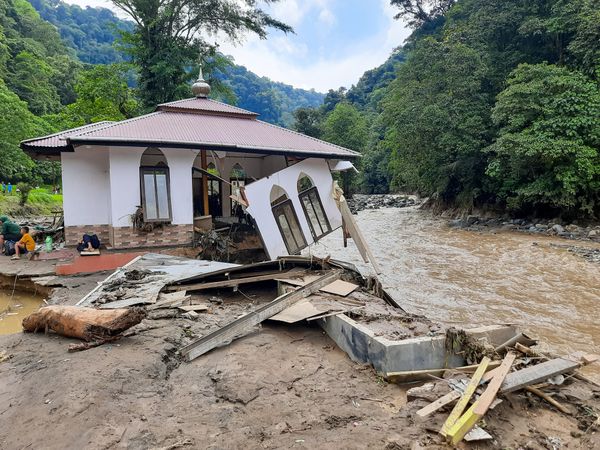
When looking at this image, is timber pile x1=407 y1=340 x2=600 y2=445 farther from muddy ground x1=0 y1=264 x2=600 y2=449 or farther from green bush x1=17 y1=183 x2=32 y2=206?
green bush x1=17 y1=183 x2=32 y2=206

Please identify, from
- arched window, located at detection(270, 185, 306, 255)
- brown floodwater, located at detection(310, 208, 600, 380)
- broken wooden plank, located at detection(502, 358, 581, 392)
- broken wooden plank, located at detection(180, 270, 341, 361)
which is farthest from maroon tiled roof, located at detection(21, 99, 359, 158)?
A: broken wooden plank, located at detection(502, 358, 581, 392)

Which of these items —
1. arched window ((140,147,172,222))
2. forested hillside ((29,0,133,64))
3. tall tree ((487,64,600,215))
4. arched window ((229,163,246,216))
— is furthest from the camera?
forested hillside ((29,0,133,64))

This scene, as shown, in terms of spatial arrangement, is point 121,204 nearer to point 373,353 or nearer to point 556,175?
point 373,353

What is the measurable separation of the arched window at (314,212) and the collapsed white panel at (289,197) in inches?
4.8

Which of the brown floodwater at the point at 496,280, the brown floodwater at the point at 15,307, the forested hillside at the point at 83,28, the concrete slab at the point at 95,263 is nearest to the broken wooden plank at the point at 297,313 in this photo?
the brown floodwater at the point at 496,280

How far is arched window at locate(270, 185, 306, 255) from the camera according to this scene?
11.0 meters

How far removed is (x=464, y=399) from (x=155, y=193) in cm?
980

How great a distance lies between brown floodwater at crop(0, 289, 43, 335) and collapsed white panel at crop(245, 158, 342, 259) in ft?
17.7

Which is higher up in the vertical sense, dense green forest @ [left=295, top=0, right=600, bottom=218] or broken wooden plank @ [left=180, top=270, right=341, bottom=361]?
dense green forest @ [left=295, top=0, right=600, bottom=218]

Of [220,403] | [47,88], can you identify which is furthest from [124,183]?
[47,88]

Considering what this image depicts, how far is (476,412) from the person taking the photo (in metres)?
2.83

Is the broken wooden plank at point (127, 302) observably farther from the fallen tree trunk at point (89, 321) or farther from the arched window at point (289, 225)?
the arched window at point (289, 225)

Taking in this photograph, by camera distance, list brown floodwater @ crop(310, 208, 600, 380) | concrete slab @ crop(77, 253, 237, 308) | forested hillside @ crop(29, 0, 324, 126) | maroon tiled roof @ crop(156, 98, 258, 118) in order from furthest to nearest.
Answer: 1. forested hillside @ crop(29, 0, 324, 126)
2. maroon tiled roof @ crop(156, 98, 258, 118)
3. brown floodwater @ crop(310, 208, 600, 380)
4. concrete slab @ crop(77, 253, 237, 308)

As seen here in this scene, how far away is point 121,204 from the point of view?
10.4 metres
